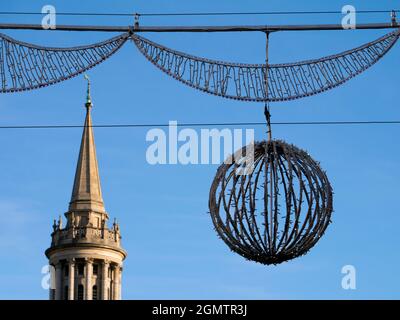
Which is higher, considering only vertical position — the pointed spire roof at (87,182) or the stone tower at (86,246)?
the pointed spire roof at (87,182)

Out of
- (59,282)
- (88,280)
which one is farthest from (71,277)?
(88,280)

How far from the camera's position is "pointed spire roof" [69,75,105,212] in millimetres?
120000

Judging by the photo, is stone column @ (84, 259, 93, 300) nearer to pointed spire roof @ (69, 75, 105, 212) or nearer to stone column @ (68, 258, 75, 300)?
stone column @ (68, 258, 75, 300)

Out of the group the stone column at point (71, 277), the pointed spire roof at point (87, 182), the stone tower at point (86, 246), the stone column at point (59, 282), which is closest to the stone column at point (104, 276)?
the stone tower at point (86, 246)

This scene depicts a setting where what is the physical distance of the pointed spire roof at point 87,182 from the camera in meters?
120

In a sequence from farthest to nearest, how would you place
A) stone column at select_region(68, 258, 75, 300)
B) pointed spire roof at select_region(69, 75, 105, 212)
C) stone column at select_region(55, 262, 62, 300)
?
pointed spire roof at select_region(69, 75, 105, 212)
stone column at select_region(68, 258, 75, 300)
stone column at select_region(55, 262, 62, 300)

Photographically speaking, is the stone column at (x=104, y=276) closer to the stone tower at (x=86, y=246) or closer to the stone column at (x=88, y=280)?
the stone tower at (x=86, y=246)

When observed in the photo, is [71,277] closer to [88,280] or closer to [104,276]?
[88,280]

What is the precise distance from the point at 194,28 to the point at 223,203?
348 centimetres

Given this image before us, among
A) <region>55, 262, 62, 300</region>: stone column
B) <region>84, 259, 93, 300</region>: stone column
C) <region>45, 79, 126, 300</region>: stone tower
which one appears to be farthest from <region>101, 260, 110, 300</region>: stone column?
<region>55, 262, 62, 300</region>: stone column

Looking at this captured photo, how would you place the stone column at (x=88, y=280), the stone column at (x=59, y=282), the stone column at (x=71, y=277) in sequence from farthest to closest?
the stone column at (x=88, y=280) < the stone column at (x=71, y=277) < the stone column at (x=59, y=282)

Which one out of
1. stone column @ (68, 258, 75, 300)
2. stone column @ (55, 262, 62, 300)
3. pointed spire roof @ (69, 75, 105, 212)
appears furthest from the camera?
pointed spire roof @ (69, 75, 105, 212)
